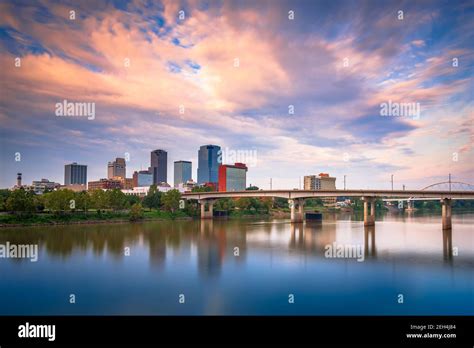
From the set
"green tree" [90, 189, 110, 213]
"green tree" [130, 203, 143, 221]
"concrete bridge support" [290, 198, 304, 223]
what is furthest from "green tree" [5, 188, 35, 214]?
"concrete bridge support" [290, 198, 304, 223]

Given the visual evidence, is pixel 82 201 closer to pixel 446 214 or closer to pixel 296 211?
pixel 296 211

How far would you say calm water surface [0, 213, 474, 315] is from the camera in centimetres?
2005

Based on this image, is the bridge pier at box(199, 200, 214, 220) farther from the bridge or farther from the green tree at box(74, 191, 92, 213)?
the green tree at box(74, 191, 92, 213)

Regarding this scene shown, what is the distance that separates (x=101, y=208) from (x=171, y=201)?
55.6 ft

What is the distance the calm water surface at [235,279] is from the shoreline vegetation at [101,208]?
20291 mm

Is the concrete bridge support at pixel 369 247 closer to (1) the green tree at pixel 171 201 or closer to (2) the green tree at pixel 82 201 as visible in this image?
(1) the green tree at pixel 171 201

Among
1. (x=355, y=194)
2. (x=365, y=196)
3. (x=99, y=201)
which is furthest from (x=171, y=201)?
(x=365, y=196)

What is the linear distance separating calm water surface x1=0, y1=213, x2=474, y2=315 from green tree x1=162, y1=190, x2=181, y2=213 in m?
46.9

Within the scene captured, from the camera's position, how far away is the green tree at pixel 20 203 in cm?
6069

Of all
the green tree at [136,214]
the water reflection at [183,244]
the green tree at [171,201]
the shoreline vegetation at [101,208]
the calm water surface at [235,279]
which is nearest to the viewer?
the calm water surface at [235,279]

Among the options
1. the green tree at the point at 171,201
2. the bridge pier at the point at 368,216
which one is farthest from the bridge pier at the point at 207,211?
the bridge pier at the point at 368,216
